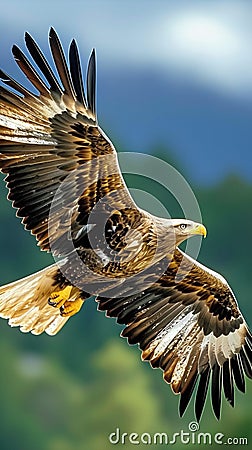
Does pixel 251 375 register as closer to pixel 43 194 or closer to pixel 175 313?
pixel 175 313

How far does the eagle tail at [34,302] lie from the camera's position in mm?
4578

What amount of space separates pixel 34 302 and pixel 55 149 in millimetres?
886

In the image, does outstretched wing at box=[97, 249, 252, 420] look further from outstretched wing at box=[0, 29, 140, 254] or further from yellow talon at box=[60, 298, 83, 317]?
outstretched wing at box=[0, 29, 140, 254]

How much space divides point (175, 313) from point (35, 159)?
1.24 metres

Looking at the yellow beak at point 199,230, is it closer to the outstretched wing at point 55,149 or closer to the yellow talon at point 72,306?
the outstretched wing at point 55,149

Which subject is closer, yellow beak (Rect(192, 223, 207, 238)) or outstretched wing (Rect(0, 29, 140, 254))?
outstretched wing (Rect(0, 29, 140, 254))

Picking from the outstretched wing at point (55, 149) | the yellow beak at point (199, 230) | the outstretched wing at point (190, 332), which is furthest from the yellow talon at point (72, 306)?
the yellow beak at point (199, 230)

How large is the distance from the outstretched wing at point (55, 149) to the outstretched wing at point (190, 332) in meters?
0.68

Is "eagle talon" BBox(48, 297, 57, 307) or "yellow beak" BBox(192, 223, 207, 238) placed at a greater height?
"yellow beak" BBox(192, 223, 207, 238)

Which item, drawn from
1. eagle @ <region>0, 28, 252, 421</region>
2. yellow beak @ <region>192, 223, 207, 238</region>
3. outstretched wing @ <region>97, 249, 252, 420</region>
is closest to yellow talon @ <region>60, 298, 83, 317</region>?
eagle @ <region>0, 28, 252, 421</region>

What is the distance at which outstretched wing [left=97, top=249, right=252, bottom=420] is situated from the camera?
482 centimetres

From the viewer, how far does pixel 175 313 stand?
4922mm

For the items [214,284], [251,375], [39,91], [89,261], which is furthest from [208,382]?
[39,91]

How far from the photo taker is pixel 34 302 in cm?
468
